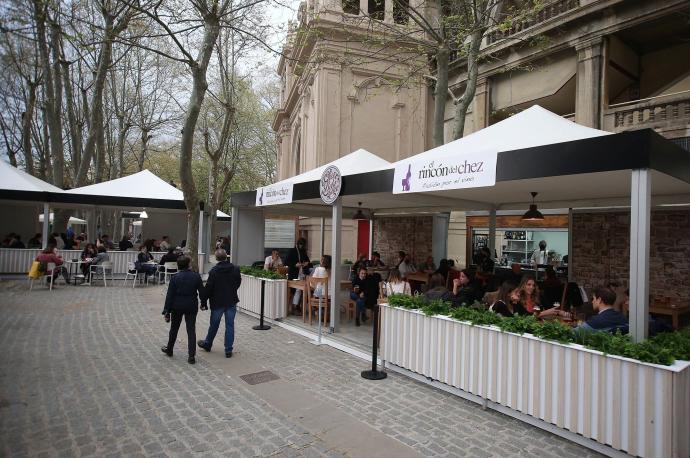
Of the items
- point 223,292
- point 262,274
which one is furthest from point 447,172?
point 262,274

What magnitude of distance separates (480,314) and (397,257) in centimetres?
1088

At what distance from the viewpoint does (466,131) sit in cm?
1842

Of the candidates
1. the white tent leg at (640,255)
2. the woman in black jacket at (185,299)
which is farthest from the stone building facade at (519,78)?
the white tent leg at (640,255)

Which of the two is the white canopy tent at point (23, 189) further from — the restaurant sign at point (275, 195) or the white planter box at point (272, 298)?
the white planter box at point (272, 298)

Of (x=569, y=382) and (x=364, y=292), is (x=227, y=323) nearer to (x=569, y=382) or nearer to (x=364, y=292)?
(x=364, y=292)

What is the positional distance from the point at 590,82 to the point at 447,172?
1121 centimetres

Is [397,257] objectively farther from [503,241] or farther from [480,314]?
[480,314]

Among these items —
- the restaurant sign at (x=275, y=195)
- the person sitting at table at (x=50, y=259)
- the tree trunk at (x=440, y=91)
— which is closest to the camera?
the restaurant sign at (x=275, y=195)

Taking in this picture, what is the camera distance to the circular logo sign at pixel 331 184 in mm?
7543

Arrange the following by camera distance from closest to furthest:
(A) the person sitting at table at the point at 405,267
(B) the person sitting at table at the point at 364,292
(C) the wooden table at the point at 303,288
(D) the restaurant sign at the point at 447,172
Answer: (D) the restaurant sign at the point at 447,172 → (B) the person sitting at table at the point at 364,292 → (C) the wooden table at the point at 303,288 → (A) the person sitting at table at the point at 405,267

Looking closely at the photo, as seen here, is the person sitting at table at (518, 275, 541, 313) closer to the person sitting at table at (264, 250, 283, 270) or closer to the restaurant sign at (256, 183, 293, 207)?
the restaurant sign at (256, 183, 293, 207)

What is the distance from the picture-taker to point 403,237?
15.4m

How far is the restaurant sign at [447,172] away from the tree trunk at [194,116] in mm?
6649

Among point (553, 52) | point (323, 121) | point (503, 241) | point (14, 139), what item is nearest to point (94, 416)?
point (503, 241)
